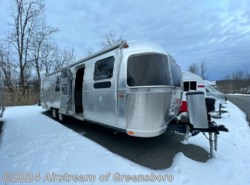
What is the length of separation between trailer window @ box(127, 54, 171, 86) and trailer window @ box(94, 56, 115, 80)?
79 cm

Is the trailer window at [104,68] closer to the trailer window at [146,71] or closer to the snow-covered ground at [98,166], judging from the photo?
the trailer window at [146,71]

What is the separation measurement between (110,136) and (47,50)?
1058 inches

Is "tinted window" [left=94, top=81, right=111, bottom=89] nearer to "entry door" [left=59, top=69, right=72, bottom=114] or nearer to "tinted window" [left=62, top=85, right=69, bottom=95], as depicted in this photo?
"entry door" [left=59, top=69, right=72, bottom=114]

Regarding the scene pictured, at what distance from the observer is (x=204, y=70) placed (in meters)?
65.2

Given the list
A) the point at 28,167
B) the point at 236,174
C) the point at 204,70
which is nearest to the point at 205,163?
the point at 236,174

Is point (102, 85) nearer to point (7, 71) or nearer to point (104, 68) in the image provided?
point (104, 68)

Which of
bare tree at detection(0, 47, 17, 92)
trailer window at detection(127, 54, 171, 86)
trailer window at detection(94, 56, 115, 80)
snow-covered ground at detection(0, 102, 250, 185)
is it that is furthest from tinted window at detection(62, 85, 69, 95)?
bare tree at detection(0, 47, 17, 92)

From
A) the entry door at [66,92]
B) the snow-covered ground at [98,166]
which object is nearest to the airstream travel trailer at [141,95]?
Answer: the snow-covered ground at [98,166]

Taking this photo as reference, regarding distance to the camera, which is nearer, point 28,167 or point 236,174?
point 236,174

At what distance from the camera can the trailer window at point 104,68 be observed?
17.7 feet

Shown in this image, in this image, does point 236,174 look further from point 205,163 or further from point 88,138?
point 88,138

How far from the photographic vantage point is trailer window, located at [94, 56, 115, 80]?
540 centimetres

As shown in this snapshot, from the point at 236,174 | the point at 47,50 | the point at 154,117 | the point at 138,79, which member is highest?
the point at 47,50

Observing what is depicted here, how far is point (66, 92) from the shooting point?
8250mm
